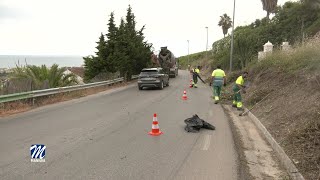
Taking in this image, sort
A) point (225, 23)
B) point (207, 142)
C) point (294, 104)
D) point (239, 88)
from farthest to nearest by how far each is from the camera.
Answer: point (225, 23), point (239, 88), point (294, 104), point (207, 142)

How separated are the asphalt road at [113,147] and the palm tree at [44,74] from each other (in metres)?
5.71

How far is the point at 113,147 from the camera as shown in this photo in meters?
7.75

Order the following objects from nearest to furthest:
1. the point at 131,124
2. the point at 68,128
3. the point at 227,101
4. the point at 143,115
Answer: the point at 68,128, the point at 131,124, the point at 143,115, the point at 227,101

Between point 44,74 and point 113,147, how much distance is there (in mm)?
12691

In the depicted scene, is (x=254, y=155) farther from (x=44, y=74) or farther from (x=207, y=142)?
(x=44, y=74)

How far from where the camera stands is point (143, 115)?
12.6 metres

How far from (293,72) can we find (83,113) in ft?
29.0

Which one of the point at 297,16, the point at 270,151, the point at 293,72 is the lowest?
the point at 270,151

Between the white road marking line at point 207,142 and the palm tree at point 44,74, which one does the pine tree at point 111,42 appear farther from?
the white road marking line at point 207,142

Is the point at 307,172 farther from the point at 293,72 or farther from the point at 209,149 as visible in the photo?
the point at 293,72

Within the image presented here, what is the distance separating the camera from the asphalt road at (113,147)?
6.01 meters

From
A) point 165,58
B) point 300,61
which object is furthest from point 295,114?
point 165,58

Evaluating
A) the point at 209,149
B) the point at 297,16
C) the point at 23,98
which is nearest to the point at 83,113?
the point at 23,98

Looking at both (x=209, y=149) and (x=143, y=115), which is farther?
(x=143, y=115)
